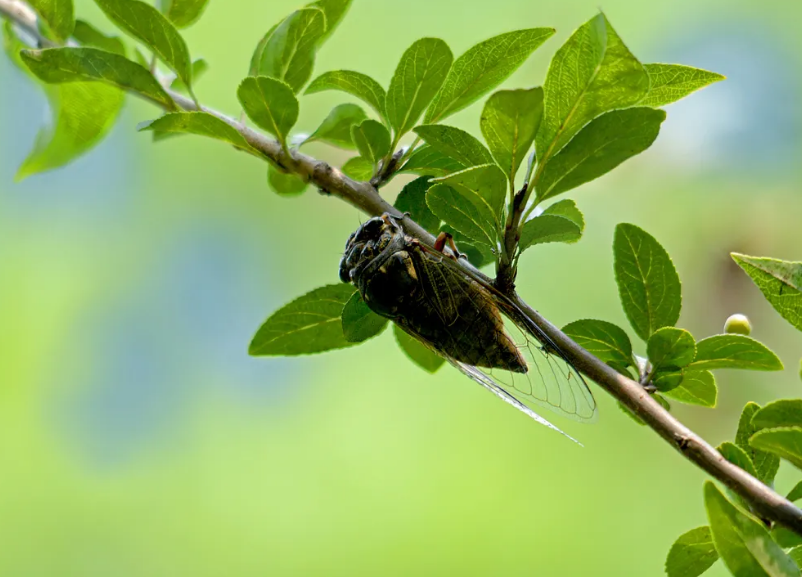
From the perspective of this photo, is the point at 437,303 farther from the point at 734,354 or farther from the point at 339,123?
the point at 734,354

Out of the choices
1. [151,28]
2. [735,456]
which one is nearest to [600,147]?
[735,456]

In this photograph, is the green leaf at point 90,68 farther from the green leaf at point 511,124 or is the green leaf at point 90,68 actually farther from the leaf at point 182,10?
the green leaf at point 511,124

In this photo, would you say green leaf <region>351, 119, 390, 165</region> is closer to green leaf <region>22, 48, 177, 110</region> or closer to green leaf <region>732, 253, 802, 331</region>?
green leaf <region>22, 48, 177, 110</region>

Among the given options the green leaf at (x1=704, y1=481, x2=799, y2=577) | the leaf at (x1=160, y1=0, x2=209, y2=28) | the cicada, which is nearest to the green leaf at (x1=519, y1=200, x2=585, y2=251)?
the cicada

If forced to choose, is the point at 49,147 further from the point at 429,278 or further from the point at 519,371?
the point at 519,371

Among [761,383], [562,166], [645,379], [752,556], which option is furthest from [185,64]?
[761,383]

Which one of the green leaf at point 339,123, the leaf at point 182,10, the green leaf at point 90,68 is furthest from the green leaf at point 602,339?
the leaf at point 182,10
